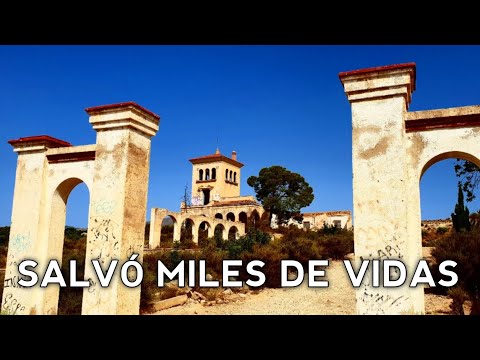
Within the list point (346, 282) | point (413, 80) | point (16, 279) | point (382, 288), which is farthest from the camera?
point (346, 282)

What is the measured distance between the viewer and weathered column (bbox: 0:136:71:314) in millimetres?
8094

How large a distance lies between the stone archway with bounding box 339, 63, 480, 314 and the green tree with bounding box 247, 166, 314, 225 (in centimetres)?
3659

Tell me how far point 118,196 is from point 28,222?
88.6 inches

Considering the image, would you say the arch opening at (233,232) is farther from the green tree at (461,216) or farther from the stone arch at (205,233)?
the green tree at (461,216)

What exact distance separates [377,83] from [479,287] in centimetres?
754

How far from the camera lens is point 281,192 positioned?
45.3 meters

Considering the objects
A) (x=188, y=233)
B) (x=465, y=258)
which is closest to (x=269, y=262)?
(x=465, y=258)

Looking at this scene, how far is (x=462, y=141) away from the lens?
6.22 m

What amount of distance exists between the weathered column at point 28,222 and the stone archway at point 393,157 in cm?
575

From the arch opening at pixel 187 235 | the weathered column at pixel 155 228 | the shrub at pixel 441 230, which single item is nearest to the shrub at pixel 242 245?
the arch opening at pixel 187 235

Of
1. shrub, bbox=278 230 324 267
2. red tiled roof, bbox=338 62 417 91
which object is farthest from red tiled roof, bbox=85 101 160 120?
shrub, bbox=278 230 324 267

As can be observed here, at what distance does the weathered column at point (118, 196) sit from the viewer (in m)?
7.27
